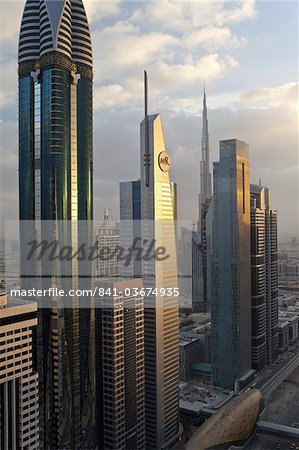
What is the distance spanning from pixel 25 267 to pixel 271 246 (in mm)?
11897

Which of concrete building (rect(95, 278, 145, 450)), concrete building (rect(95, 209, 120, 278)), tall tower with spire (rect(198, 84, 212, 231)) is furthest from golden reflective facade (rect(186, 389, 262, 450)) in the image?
tall tower with spire (rect(198, 84, 212, 231))

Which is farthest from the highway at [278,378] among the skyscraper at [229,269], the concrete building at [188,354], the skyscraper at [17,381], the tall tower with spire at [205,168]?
the tall tower with spire at [205,168]

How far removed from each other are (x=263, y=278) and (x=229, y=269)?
2484mm

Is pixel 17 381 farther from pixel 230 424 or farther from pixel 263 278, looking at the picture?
pixel 263 278

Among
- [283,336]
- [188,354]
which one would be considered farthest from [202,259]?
[188,354]

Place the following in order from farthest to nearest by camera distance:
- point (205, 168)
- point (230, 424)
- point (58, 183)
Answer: point (205, 168) < point (230, 424) < point (58, 183)

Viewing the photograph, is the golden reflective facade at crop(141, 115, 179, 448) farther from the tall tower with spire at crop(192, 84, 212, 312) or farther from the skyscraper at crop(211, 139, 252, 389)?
the tall tower with spire at crop(192, 84, 212, 312)

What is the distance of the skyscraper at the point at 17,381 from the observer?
24.4 ft

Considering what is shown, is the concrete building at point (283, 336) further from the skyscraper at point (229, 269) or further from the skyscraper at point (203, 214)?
the skyscraper at point (203, 214)

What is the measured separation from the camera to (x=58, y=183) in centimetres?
1059

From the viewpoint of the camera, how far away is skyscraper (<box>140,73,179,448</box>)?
1140cm

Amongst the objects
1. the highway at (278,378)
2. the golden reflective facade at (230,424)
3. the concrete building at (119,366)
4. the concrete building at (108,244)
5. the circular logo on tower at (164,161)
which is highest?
the circular logo on tower at (164,161)

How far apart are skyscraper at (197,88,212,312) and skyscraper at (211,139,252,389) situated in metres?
7.78

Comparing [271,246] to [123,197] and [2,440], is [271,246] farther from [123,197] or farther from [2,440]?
[2,440]
